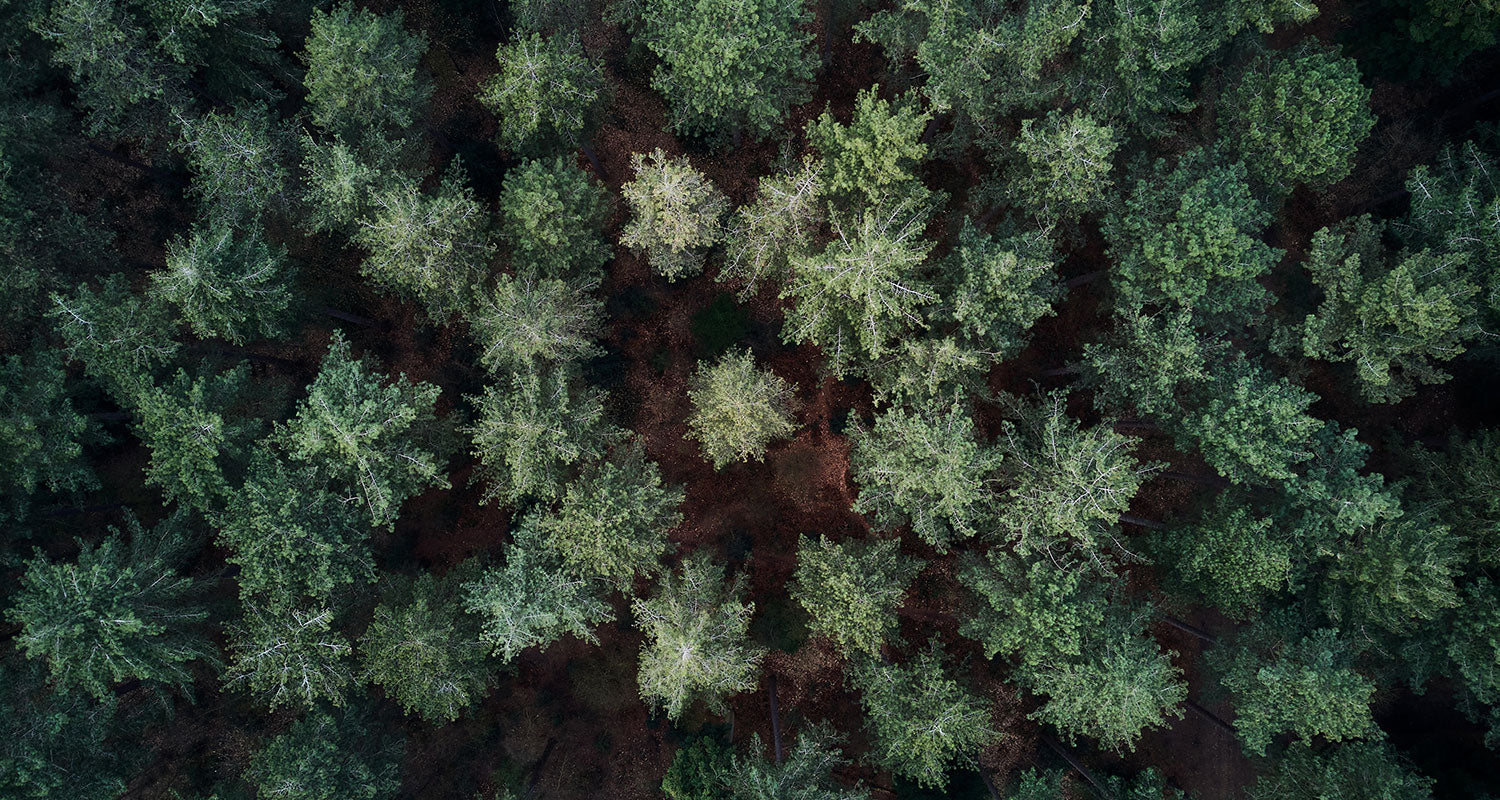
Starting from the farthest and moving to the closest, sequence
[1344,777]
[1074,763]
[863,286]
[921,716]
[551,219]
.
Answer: [1074,763]
[1344,777]
[921,716]
[551,219]
[863,286]

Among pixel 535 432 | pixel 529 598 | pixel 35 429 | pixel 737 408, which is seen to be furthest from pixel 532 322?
pixel 35 429

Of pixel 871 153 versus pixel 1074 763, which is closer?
pixel 871 153

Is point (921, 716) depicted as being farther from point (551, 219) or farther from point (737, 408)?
point (551, 219)

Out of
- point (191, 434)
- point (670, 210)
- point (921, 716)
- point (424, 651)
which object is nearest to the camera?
A: point (191, 434)

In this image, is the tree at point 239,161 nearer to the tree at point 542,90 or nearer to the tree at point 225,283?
the tree at point 225,283

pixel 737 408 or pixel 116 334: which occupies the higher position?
pixel 737 408

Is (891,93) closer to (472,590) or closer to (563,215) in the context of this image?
(563,215)

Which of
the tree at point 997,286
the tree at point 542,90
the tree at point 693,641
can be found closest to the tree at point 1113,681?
the tree at point 693,641

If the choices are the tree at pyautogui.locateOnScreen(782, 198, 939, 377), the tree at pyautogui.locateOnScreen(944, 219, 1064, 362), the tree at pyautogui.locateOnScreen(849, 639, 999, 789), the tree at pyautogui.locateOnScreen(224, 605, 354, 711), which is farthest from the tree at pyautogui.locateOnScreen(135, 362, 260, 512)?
the tree at pyautogui.locateOnScreen(944, 219, 1064, 362)
